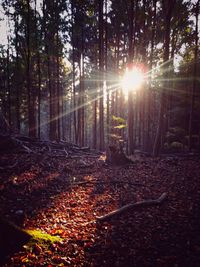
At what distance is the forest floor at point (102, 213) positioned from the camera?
3195mm

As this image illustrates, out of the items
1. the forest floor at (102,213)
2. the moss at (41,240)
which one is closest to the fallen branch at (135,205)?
the forest floor at (102,213)

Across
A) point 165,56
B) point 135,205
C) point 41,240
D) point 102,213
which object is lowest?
point 102,213

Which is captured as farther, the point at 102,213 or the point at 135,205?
the point at 135,205

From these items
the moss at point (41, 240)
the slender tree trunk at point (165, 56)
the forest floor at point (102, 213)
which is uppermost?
the slender tree trunk at point (165, 56)

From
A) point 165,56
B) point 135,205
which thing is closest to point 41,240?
point 135,205

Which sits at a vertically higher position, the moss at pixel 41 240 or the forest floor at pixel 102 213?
the moss at pixel 41 240

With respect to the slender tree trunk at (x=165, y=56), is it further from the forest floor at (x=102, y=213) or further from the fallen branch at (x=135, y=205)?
the fallen branch at (x=135, y=205)

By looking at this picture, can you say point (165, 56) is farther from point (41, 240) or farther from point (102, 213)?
point (41, 240)

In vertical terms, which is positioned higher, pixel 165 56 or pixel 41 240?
pixel 165 56

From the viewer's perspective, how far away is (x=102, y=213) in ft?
16.5

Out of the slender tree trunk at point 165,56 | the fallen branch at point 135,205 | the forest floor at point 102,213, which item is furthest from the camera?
the slender tree trunk at point 165,56

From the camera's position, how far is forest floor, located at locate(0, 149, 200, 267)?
3195 mm

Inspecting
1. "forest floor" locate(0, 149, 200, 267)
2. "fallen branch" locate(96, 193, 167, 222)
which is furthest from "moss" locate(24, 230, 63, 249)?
"fallen branch" locate(96, 193, 167, 222)

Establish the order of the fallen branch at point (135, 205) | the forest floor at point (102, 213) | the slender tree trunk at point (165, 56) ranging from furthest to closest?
the slender tree trunk at point (165, 56)
the fallen branch at point (135, 205)
the forest floor at point (102, 213)
